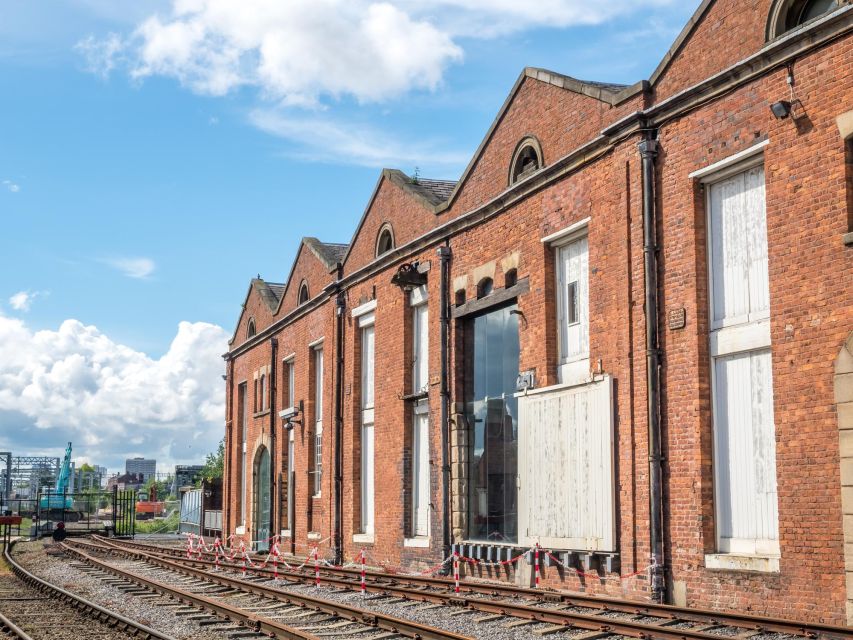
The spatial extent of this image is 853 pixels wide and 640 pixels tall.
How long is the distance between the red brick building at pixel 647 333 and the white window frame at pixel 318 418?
167 inches

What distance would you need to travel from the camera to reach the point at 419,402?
24.1m

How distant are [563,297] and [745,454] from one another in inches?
211

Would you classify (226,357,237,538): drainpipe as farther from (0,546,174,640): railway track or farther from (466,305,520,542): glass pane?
(466,305,520,542): glass pane

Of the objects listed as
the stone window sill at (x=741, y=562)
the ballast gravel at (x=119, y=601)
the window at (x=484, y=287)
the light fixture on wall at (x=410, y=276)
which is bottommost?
the ballast gravel at (x=119, y=601)

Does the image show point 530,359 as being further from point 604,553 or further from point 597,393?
point 604,553

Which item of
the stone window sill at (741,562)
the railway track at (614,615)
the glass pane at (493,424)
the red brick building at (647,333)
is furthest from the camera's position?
the glass pane at (493,424)

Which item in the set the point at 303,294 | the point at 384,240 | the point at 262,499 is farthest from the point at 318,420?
the point at 262,499

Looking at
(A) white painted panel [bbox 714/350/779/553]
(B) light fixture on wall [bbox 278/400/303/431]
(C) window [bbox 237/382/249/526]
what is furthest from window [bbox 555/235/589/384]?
(C) window [bbox 237/382/249/526]

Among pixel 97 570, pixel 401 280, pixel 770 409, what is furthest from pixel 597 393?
pixel 97 570

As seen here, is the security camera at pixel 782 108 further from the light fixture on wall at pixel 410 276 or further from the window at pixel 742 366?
the light fixture on wall at pixel 410 276

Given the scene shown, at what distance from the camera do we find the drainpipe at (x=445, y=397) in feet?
72.1

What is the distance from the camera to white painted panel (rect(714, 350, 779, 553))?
13898mm

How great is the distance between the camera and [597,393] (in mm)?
16969

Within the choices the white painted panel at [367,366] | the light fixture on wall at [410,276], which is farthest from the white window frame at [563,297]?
the white painted panel at [367,366]
